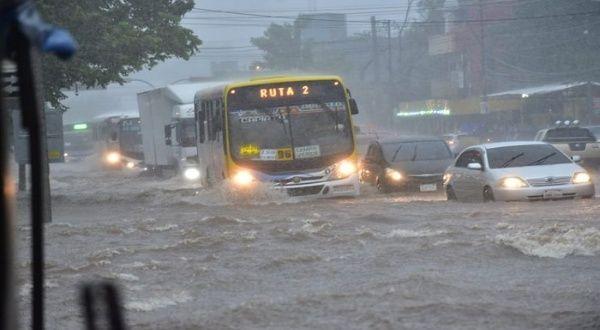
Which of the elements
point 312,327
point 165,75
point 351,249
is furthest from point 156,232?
point 165,75

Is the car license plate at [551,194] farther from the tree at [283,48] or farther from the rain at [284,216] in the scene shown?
the tree at [283,48]

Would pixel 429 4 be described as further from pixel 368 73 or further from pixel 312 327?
pixel 312 327

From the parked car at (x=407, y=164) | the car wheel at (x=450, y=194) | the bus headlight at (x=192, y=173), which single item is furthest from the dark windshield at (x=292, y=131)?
the bus headlight at (x=192, y=173)

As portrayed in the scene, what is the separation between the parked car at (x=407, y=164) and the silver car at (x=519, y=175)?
142 inches

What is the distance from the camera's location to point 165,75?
164000mm

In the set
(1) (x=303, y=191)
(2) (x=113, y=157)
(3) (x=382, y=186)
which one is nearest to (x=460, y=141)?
(2) (x=113, y=157)

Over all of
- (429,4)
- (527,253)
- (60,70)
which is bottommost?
(527,253)

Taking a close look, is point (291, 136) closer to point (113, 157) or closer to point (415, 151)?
point (415, 151)

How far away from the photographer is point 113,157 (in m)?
54.7

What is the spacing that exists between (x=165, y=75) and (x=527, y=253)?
153052 millimetres

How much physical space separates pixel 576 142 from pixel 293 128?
11150 millimetres

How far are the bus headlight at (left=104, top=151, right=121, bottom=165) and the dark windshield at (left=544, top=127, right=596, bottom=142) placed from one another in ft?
92.2

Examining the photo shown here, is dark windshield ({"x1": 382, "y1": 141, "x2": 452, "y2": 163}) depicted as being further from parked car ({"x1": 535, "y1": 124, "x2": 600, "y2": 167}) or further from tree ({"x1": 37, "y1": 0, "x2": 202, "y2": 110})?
tree ({"x1": 37, "y1": 0, "x2": 202, "y2": 110})

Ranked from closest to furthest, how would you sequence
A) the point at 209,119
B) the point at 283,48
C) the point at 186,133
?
1. the point at 209,119
2. the point at 186,133
3. the point at 283,48
